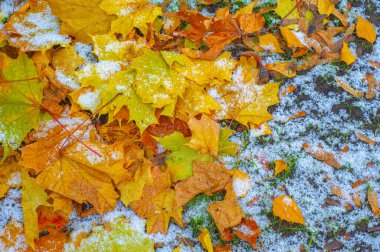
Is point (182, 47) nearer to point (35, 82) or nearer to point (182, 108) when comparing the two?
point (182, 108)

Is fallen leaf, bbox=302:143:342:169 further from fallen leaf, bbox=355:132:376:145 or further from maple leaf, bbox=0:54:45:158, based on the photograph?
maple leaf, bbox=0:54:45:158

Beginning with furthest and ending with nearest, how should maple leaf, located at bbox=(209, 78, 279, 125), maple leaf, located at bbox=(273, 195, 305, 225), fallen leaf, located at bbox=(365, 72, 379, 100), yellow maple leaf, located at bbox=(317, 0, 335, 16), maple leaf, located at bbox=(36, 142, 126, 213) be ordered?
yellow maple leaf, located at bbox=(317, 0, 335, 16) → fallen leaf, located at bbox=(365, 72, 379, 100) → maple leaf, located at bbox=(209, 78, 279, 125) → maple leaf, located at bbox=(273, 195, 305, 225) → maple leaf, located at bbox=(36, 142, 126, 213)

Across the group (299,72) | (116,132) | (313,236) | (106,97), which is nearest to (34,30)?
(106,97)

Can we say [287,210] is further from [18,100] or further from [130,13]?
[18,100]

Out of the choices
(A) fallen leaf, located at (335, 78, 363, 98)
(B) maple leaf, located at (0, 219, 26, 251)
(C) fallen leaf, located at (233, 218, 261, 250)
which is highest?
(A) fallen leaf, located at (335, 78, 363, 98)

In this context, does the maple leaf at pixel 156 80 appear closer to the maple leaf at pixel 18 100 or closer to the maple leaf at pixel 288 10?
the maple leaf at pixel 18 100

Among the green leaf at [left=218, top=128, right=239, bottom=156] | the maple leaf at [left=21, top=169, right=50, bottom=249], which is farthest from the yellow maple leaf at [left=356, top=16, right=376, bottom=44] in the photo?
the maple leaf at [left=21, top=169, right=50, bottom=249]

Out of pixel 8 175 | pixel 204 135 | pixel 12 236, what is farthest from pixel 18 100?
pixel 204 135
